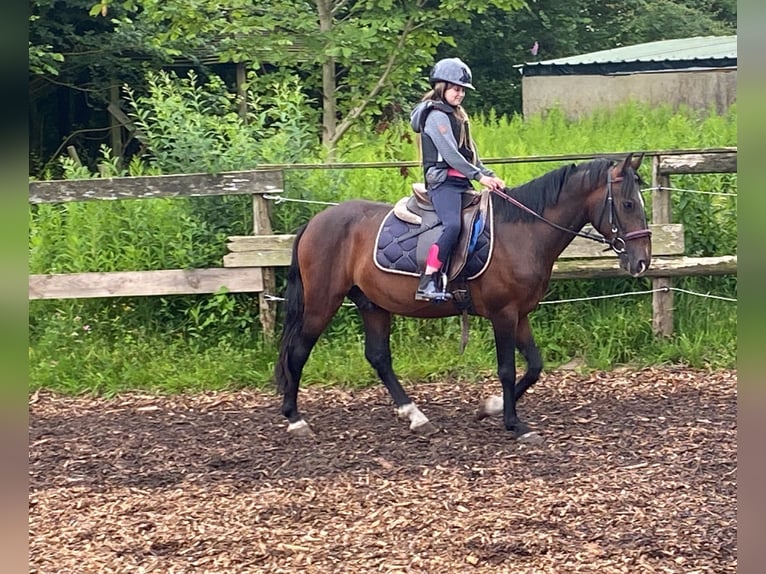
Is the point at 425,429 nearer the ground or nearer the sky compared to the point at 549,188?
nearer the ground

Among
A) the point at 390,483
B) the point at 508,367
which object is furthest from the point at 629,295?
the point at 390,483

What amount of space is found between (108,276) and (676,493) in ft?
16.9

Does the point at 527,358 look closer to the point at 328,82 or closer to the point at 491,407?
the point at 491,407

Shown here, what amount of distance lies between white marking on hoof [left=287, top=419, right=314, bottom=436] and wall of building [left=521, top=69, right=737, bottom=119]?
1084 centimetres

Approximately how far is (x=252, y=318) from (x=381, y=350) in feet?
6.68

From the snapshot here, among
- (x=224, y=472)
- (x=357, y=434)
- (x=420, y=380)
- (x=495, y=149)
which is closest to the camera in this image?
(x=224, y=472)

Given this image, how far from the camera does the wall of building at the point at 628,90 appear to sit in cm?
1541

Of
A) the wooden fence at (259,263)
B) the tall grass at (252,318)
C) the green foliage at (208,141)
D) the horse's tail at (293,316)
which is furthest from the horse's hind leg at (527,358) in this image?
the green foliage at (208,141)

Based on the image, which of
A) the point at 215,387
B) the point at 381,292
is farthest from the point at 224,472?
the point at 215,387

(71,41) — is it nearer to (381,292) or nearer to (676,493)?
(381,292)

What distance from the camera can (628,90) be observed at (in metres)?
16.5

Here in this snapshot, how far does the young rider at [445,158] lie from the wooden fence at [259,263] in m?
2.13

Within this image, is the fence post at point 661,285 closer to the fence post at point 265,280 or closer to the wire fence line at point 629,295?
the wire fence line at point 629,295

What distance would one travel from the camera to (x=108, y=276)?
7.97 meters
